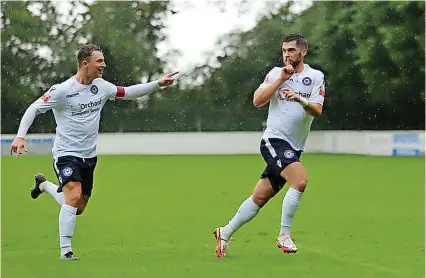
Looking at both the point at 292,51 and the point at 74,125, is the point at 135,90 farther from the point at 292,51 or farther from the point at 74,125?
the point at 292,51

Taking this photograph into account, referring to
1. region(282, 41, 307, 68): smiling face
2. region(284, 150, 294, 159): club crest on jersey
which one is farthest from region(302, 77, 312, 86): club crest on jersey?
region(284, 150, 294, 159): club crest on jersey

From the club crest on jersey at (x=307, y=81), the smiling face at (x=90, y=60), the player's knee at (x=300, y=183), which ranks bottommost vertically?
the player's knee at (x=300, y=183)

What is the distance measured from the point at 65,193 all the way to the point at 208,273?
1.94 meters

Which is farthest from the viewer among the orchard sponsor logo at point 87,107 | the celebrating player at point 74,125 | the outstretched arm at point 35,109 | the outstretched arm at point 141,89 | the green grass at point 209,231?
the outstretched arm at point 141,89

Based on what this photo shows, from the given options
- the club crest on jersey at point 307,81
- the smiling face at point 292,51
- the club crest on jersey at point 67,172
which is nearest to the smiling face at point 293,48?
the smiling face at point 292,51

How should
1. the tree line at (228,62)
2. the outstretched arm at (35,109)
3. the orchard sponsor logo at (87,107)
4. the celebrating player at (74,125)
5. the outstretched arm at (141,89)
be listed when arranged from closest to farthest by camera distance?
the outstretched arm at (35,109) → the celebrating player at (74,125) → the orchard sponsor logo at (87,107) → the outstretched arm at (141,89) → the tree line at (228,62)

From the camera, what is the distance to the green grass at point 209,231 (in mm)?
8367

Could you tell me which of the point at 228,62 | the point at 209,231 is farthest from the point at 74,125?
the point at 228,62

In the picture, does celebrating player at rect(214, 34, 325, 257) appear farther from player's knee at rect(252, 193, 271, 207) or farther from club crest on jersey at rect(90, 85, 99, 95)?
club crest on jersey at rect(90, 85, 99, 95)

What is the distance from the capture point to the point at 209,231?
11.7 meters

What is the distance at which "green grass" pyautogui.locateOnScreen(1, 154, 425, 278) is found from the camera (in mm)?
8367

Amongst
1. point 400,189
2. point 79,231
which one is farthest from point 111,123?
point 79,231

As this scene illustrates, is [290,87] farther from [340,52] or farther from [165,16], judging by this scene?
[165,16]

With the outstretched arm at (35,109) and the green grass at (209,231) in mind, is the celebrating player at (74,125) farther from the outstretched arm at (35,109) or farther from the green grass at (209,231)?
the green grass at (209,231)
